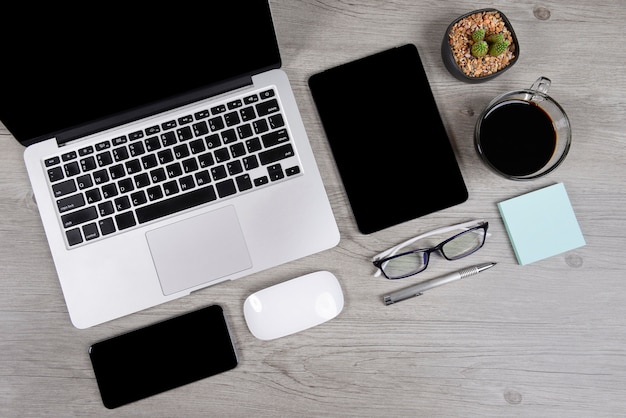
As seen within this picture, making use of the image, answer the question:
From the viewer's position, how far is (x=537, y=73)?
79cm

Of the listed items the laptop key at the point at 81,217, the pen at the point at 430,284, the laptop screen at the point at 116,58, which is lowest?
the pen at the point at 430,284

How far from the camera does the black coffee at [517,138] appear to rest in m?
0.73

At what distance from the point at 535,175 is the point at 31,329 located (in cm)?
80

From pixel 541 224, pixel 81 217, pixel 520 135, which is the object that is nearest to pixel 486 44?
pixel 520 135

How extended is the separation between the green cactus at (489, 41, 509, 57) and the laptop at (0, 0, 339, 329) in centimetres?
31

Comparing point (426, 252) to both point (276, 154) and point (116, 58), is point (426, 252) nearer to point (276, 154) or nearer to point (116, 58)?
point (276, 154)

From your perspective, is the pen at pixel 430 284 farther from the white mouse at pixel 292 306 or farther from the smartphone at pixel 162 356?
the smartphone at pixel 162 356

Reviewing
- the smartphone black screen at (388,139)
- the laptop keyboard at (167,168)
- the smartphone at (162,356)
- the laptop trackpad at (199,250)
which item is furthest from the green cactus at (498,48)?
the smartphone at (162,356)

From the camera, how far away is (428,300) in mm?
770

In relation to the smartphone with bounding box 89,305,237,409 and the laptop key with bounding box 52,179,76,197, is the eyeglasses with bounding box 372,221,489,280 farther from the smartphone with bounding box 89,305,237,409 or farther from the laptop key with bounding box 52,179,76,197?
the laptop key with bounding box 52,179,76,197

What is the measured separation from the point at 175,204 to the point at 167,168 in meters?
0.05

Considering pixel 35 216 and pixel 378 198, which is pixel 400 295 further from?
pixel 35 216

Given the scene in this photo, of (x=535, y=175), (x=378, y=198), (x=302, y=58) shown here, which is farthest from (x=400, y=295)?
(x=302, y=58)

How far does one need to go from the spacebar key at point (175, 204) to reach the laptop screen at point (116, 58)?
138 mm
